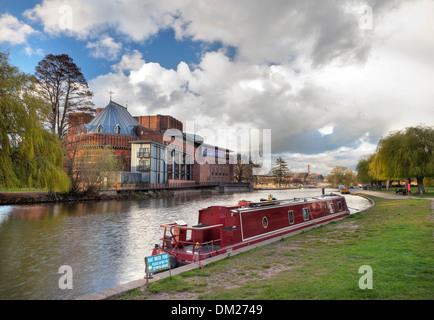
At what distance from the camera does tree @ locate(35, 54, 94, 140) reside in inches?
1405

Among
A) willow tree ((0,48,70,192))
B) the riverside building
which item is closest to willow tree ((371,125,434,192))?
willow tree ((0,48,70,192))

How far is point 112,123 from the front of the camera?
67.6m

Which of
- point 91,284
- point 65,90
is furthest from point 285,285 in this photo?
point 65,90

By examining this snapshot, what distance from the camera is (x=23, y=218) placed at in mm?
21250

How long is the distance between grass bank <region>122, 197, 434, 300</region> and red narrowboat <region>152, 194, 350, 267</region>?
40.6 inches

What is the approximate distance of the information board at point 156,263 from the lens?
673cm

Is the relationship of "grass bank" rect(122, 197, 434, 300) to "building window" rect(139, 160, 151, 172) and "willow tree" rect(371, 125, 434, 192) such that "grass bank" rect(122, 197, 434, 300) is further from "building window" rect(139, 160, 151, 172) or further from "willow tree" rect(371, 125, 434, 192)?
"building window" rect(139, 160, 151, 172)

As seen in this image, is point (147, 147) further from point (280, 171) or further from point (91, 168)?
point (280, 171)

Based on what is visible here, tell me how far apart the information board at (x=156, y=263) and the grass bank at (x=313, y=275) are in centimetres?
55

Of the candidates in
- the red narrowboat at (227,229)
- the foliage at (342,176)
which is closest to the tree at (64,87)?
the red narrowboat at (227,229)

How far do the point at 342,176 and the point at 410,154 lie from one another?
80.6m

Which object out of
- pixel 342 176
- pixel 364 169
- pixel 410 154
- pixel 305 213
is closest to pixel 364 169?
pixel 364 169

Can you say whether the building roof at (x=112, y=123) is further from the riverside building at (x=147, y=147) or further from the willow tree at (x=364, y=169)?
the willow tree at (x=364, y=169)
